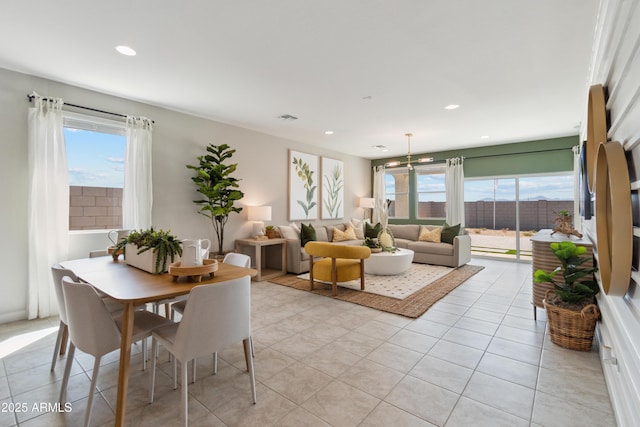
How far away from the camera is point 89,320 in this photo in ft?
5.46

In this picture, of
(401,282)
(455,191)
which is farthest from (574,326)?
(455,191)

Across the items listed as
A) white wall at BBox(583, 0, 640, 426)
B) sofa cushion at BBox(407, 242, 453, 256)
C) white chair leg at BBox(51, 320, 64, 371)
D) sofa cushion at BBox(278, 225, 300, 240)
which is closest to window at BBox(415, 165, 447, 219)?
sofa cushion at BBox(407, 242, 453, 256)

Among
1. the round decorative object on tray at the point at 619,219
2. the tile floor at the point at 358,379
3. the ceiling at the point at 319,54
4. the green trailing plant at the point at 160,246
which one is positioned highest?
the ceiling at the point at 319,54

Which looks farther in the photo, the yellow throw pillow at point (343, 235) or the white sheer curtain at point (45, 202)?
the yellow throw pillow at point (343, 235)

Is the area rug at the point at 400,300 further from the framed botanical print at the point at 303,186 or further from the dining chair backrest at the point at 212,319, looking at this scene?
the dining chair backrest at the point at 212,319

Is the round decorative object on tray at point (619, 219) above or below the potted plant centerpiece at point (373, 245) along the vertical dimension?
above

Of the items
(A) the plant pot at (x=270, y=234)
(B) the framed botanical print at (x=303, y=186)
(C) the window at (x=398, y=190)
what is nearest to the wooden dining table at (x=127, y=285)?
(A) the plant pot at (x=270, y=234)

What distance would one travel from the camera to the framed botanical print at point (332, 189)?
739 centimetres

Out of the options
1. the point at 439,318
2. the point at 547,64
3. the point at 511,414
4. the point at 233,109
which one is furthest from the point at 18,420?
the point at 547,64

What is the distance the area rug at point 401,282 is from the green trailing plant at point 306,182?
1883 mm

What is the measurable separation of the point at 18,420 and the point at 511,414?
296 cm

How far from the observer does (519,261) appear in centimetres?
659

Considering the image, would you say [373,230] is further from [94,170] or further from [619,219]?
[619,219]

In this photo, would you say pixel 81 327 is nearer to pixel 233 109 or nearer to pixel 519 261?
pixel 233 109
